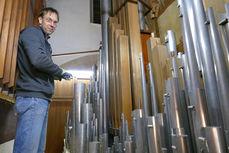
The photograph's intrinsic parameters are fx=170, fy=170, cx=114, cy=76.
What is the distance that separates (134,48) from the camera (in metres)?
1.62

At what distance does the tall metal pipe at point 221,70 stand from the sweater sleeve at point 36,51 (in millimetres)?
803

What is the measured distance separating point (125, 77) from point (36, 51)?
2.50 feet

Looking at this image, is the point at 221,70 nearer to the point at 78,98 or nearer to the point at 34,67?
the point at 78,98

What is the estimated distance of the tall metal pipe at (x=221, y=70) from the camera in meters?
0.50

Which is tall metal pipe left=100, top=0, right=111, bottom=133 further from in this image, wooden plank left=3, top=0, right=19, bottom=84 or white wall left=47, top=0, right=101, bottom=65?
white wall left=47, top=0, right=101, bottom=65

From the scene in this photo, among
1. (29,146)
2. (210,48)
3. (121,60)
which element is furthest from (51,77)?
(210,48)

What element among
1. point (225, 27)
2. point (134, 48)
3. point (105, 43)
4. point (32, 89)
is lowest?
point (32, 89)

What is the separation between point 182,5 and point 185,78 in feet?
1.10

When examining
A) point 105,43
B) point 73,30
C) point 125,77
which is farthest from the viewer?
point 73,30

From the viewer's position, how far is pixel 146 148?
73cm

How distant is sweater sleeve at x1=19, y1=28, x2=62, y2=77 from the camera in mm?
917

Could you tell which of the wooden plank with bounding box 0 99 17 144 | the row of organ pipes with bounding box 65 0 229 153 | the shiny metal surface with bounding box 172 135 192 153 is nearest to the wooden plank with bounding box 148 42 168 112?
the row of organ pipes with bounding box 65 0 229 153

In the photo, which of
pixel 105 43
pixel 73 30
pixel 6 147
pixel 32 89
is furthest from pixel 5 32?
pixel 73 30

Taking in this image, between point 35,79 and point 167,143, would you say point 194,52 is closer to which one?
point 167,143
